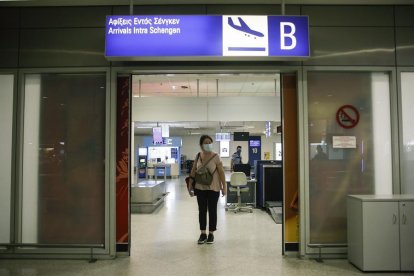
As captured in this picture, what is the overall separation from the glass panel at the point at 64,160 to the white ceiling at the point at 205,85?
169 inches

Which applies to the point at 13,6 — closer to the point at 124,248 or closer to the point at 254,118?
the point at 124,248

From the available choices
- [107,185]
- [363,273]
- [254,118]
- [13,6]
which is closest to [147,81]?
[254,118]

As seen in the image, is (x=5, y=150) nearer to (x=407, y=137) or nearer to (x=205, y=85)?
(x=407, y=137)

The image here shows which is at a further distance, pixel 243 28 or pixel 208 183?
pixel 208 183

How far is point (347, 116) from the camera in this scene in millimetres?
4262

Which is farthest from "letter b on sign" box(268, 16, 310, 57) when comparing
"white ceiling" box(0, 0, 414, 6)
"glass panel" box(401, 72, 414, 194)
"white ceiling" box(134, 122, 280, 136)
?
"white ceiling" box(134, 122, 280, 136)

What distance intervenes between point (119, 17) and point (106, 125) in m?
1.33

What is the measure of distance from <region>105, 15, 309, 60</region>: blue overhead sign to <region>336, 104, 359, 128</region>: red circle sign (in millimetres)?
974

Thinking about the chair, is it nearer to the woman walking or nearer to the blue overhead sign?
the woman walking

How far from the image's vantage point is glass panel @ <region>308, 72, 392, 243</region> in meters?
4.21

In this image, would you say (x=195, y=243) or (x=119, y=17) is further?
(x=195, y=243)

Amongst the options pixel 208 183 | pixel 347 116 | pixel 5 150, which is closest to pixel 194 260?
pixel 208 183

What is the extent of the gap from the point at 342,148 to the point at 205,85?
6.52 meters

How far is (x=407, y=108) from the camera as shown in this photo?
4.25 meters
